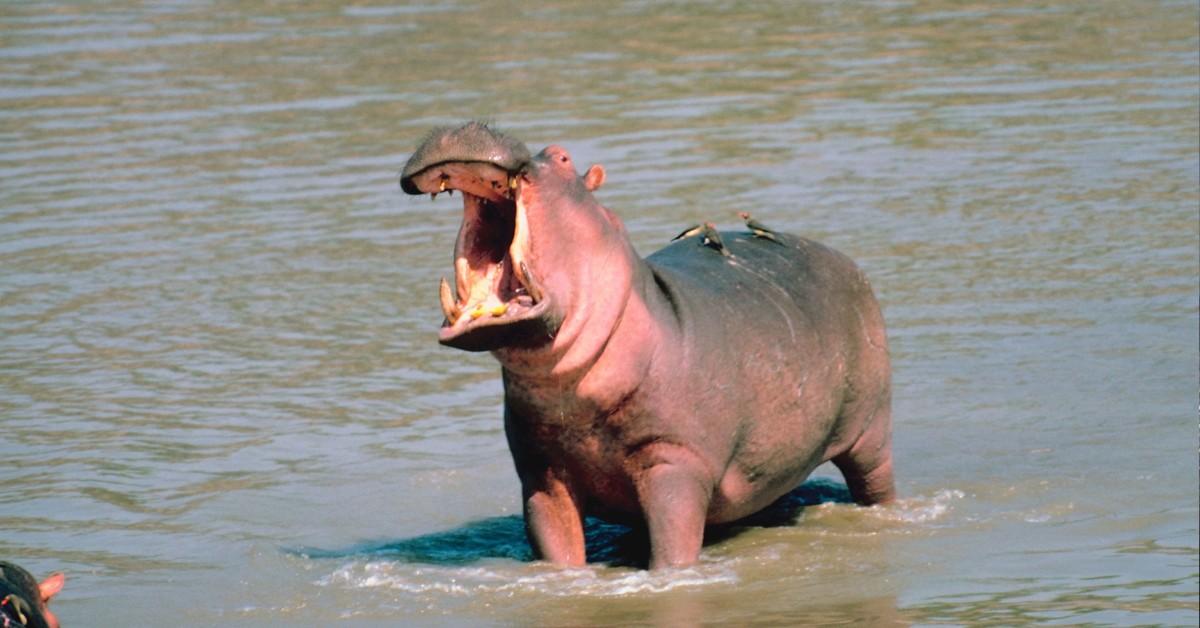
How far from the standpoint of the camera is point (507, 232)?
667 centimetres

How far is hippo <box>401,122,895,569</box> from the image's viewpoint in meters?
6.42

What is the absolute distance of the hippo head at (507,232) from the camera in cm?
623

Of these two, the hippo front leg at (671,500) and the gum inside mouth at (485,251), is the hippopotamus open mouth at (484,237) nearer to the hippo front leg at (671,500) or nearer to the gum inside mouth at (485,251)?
the gum inside mouth at (485,251)

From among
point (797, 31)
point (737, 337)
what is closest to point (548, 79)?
point (797, 31)

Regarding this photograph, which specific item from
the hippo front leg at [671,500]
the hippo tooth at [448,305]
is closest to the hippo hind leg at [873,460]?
the hippo front leg at [671,500]

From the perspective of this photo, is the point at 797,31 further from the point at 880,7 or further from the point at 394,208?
the point at 394,208

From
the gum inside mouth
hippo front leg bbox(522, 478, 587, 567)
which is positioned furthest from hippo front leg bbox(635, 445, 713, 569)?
the gum inside mouth

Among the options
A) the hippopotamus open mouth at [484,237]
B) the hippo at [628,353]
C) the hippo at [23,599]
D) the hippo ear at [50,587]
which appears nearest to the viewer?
the hippo at [23,599]

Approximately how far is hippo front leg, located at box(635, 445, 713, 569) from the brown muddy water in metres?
0.09

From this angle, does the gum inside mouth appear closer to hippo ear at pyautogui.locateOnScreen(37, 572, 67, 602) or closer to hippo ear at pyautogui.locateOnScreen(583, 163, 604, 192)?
hippo ear at pyautogui.locateOnScreen(583, 163, 604, 192)

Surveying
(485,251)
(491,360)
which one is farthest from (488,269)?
(491,360)

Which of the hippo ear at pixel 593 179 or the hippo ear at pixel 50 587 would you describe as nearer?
the hippo ear at pixel 50 587

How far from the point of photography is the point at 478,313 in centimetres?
635

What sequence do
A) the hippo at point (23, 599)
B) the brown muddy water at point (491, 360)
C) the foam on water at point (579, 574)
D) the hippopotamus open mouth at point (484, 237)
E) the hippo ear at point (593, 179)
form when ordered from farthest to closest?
the brown muddy water at point (491, 360)
the foam on water at point (579, 574)
the hippo ear at point (593, 179)
the hippopotamus open mouth at point (484, 237)
the hippo at point (23, 599)
